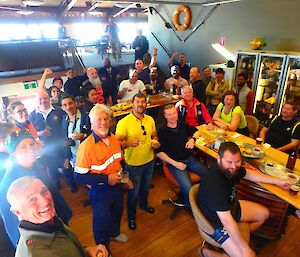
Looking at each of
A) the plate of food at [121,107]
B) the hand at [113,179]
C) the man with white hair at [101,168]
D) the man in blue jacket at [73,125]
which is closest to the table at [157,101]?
the plate of food at [121,107]

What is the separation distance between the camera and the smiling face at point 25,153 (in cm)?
169

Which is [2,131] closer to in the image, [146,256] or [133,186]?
[133,186]

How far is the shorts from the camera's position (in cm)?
187

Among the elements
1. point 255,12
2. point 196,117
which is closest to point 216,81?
point 196,117

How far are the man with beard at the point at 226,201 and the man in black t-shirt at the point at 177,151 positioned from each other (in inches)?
26.2

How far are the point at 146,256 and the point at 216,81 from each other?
12.0 ft

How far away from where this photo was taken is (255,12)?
5.44 m

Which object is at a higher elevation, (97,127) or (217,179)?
(97,127)

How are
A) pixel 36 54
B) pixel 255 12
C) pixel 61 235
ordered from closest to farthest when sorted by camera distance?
pixel 61 235 → pixel 255 12 → pixel 36 54

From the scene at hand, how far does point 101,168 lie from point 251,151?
172 cm

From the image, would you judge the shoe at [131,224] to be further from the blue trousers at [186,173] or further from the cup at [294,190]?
the cup at [294,190]

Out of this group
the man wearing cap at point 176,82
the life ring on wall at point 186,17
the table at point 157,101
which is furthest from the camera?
the life ring on wall at point 186,17

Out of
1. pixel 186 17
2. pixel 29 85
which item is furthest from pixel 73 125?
pixel 186 17

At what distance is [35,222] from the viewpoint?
121 cm
